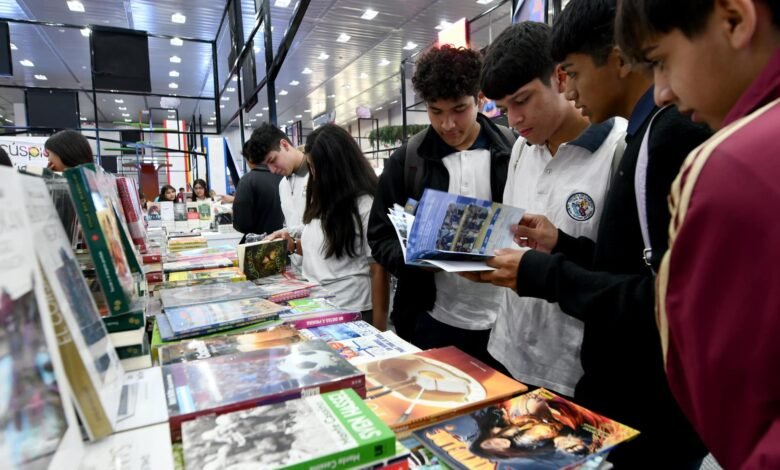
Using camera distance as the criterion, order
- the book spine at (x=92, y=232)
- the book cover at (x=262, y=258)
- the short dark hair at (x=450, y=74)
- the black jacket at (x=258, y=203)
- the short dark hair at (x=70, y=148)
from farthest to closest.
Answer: the black jacket at (x=258, y=203), the short dark hair at (x=70, y=148), the book cover at (x=262, y=258), the short dark hair at (x=450, y=74), the book spine at (x=92, y=232)

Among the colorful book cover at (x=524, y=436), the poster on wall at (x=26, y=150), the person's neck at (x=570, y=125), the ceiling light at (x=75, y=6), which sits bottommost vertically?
the colorful book cover at (x=524, y=436)

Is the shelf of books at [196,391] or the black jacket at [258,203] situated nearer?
the shelf of books at [196,391]

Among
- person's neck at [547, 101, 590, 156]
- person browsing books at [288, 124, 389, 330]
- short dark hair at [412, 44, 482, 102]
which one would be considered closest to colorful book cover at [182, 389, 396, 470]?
person's neck at [547, 101, 590, 156]

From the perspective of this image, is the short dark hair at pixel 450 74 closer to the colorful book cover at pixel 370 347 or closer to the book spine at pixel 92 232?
the colorful book cover at pixel 370 347

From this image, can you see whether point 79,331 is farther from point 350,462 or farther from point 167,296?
point 167,296

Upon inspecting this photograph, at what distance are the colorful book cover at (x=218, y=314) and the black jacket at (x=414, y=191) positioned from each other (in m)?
0.50

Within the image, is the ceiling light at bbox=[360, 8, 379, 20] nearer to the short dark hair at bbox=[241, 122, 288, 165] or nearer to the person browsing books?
the short dark hair at bbox=[241, 122, 288, 165]

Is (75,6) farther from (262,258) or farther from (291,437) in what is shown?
(291,437)

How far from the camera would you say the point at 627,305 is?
2.77 ft

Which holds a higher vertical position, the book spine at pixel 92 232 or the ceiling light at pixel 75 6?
the ceiling light at pixel 75 6

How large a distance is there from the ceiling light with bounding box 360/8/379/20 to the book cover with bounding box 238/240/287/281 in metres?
7.20

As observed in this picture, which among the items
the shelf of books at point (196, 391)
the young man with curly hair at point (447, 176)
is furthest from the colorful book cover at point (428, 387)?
the young man with curly hair at point (447, 176)

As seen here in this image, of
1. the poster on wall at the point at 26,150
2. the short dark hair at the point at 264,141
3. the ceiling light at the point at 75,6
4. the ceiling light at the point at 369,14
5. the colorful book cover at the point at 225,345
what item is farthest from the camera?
the ceiling light at the point at 369,14

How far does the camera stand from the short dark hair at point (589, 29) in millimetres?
1001
